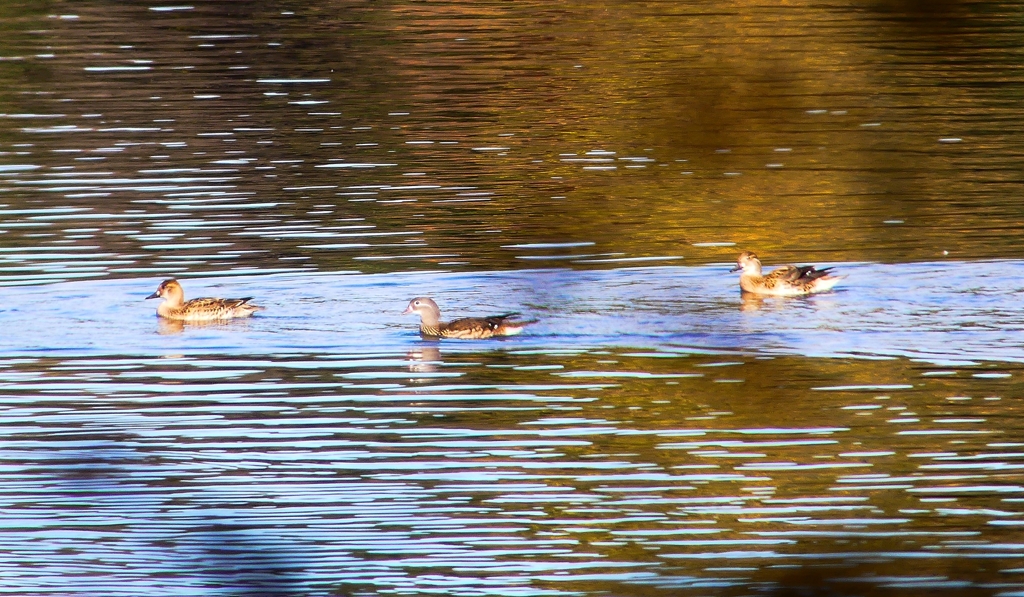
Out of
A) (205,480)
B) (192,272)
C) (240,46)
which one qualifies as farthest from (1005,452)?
(240,46)

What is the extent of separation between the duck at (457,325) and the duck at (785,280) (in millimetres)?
2260

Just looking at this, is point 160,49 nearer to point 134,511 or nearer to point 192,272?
point 192,272

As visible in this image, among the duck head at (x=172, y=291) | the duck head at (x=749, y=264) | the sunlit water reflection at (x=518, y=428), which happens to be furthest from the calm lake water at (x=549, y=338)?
the duck head at (x=749, y=264)

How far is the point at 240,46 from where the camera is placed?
29.2m

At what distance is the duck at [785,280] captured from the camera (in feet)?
43.4

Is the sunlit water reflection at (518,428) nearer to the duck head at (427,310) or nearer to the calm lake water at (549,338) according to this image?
the calm lake water at (549,338)

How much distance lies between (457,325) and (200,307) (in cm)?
227

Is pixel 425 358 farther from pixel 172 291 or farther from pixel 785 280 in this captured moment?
pixel 785 280

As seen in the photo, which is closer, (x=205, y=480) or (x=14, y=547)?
(x=14, y=547)

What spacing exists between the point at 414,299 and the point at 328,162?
7.27 metres

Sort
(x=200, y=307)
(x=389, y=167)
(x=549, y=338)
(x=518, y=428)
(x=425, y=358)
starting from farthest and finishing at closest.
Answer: (x=389, y=167) < (x=200, y=307) < (x=549, y=338) < (x=425, y=358) < (x=518, y=428)

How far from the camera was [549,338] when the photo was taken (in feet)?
40.9

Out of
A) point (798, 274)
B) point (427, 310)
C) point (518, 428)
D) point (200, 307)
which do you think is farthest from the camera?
point (798, 274)

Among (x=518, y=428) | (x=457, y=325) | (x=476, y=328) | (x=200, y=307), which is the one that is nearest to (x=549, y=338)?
(x=476, y=328)
